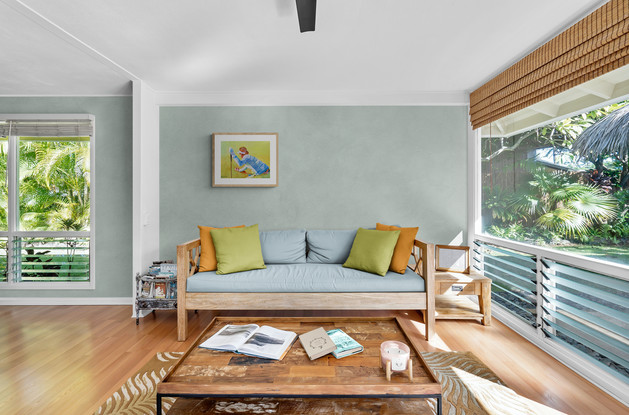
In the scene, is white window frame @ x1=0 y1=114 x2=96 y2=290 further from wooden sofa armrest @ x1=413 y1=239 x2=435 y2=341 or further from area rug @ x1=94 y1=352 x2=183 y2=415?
wooden sofa armrest @ x1=413 y1=239 x2=435 y2=341

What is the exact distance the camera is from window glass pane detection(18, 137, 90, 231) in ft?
11.4

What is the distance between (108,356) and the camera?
230 centimetres

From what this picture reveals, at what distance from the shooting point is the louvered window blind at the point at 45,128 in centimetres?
343

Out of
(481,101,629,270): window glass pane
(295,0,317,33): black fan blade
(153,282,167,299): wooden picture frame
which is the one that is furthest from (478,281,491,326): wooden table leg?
(153,282,167,299): wooden picture frame

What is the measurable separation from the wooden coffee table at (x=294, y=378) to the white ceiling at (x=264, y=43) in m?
2.15

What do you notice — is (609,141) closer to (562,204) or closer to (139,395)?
(562,204)

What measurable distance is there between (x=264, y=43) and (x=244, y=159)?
1.36 meters

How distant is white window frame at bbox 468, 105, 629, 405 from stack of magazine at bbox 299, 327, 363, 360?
1.65m

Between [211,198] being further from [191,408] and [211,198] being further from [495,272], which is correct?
[495,272]

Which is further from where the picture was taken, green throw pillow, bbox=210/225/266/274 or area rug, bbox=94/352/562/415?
green throw pillow, bbox=210/225/266/274

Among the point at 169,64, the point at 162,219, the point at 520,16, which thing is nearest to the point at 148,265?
the point at 162,219

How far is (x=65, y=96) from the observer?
136 inches

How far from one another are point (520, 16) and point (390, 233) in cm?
190

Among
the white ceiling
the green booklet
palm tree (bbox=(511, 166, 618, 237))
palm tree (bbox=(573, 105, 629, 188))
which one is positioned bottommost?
the green booklet
